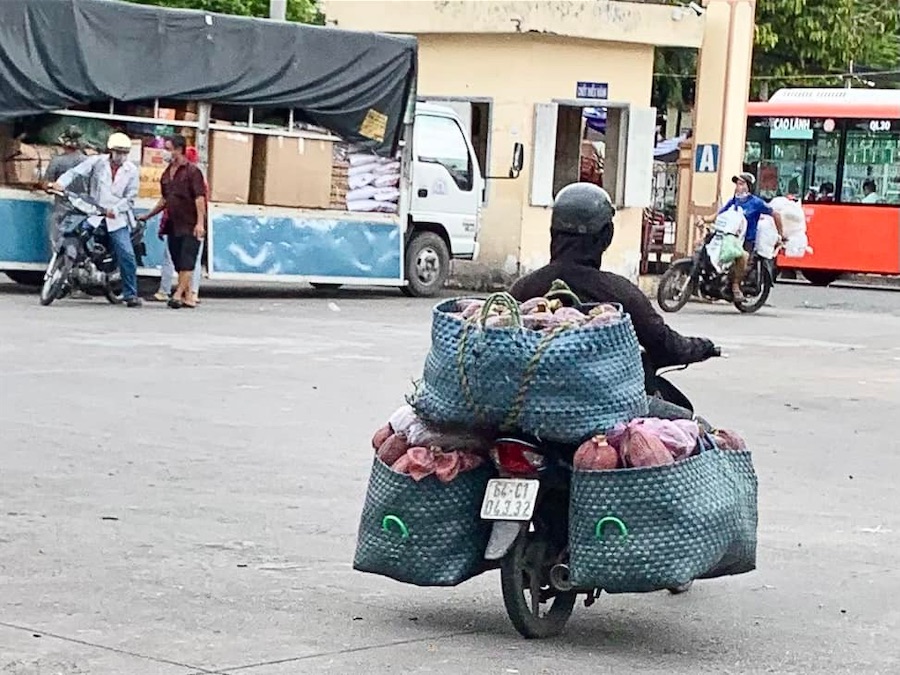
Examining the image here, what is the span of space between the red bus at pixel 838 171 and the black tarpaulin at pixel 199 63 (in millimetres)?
13077

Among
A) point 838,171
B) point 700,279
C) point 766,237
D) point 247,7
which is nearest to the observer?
point 700,279

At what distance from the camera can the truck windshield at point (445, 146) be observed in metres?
23.8

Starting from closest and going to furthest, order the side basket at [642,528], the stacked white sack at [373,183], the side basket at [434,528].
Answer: the side basket at [642,528]
the side basket at [434,528]
the stacked white sack at [373,183]

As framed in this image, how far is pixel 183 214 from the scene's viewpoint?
19578 millimetres

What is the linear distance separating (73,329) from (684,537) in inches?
441

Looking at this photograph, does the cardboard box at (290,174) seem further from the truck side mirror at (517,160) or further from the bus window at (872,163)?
the bus window at (872,163)

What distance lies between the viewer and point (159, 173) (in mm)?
21125

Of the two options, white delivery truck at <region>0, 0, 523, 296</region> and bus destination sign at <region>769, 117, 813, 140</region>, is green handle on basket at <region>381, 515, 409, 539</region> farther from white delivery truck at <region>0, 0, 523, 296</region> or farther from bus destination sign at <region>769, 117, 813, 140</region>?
bus destination sign at <region>769, 117, 813, 140</region>

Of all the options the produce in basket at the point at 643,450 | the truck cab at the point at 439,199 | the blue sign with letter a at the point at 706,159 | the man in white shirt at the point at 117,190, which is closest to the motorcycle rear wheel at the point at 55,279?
the man in white shirt at the point at 117,190

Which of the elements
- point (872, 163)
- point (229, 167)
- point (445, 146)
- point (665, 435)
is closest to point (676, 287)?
point (445, 146)

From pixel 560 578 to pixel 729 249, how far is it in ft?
56.7

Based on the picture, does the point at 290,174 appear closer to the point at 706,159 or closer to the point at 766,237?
the point at 766,237

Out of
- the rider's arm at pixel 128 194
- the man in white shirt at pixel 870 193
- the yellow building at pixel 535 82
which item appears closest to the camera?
the rider's arm at pixel 128 194

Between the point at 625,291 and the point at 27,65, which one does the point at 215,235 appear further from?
the point at 625,291
